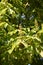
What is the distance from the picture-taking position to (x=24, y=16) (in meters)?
3.25

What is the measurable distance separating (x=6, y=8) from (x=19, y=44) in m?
0.60

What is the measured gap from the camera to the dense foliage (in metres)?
2.43

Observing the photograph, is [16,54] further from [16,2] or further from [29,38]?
[16,2]

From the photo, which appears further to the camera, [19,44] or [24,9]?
[24,9]

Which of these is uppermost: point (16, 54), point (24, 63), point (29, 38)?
point (29, 38)

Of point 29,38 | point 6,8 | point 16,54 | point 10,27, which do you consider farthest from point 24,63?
point 6,8

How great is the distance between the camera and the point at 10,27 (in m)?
2.71

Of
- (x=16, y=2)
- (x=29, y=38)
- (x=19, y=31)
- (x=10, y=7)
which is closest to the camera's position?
(x=29, y=38)

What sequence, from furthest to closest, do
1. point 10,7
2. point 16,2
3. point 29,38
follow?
point 16,2 < point 10,7 < point 29,38

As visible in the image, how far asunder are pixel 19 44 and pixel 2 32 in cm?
34

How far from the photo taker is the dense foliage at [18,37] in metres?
2.43

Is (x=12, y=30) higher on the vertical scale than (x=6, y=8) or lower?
lower

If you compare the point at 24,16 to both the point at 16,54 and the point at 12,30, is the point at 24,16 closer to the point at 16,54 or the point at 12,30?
the point at 12,30

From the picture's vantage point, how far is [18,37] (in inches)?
97.9
